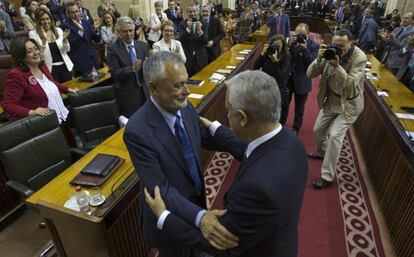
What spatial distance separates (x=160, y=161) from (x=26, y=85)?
1.91m

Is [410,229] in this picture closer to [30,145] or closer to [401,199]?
[401,199]

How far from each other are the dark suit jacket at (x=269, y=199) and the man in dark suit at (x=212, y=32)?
15.4ft

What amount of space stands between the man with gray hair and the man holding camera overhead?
1870 millimetres

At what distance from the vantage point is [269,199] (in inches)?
37.6

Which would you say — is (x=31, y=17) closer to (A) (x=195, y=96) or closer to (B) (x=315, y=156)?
(A) (x=195, y=96)

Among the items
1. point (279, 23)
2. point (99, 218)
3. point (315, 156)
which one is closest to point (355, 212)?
point (315, 156)

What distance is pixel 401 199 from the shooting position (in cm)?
239

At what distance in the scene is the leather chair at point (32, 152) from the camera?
6.72ft

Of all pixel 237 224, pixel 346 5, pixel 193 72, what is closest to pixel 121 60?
pixel 193 72

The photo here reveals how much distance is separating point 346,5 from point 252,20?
4748mm

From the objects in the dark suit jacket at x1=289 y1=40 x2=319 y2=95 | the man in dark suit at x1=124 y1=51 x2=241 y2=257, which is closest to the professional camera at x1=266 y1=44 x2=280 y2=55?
the dark suit jacket at x1=289 y1=40 x2=319 y2=95

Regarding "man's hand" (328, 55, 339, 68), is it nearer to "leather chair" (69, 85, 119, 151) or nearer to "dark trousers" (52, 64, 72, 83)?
"leather chair" (69, 85, 119, 151)

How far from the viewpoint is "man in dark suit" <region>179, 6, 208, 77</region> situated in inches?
188

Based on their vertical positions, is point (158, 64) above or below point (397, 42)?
above
